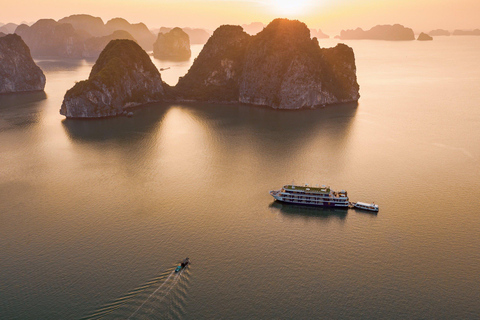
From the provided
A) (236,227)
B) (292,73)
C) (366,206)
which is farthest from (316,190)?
(292,73)

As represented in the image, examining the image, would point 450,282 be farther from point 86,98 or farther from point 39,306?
point 86,98

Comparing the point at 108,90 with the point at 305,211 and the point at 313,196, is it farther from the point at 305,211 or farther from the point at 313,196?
the point at 305,211

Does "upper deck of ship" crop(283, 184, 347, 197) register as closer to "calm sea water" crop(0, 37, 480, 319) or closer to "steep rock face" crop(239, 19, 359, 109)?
"calm sea water" crop(0, 37, 480, 319)

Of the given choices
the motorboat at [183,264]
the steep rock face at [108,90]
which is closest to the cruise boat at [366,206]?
the motorboat at [183,264]

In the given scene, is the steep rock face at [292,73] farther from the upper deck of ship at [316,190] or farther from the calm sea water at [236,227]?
the upper deck of ship at [316,190]

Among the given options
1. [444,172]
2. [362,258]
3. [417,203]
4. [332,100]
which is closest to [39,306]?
[362,258]
